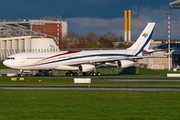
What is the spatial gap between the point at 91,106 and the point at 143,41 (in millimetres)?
63579

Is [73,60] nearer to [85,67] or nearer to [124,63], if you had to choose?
[85,67]

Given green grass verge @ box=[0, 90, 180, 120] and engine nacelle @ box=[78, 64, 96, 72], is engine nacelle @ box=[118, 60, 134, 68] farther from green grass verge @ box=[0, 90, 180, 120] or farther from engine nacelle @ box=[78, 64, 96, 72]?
green grass verge @ box=[0, 90, 180, 120]

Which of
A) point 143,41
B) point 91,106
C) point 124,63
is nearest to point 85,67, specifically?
point 124,63

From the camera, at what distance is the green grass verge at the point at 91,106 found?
2769 cm

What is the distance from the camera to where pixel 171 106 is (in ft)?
108

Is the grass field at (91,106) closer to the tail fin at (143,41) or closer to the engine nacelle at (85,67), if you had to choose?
the engine nacelle at (85,67)

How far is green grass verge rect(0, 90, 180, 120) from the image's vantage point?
27688mm

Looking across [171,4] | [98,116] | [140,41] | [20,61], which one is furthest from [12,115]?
[140,41]

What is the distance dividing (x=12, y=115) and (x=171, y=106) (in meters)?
10.6

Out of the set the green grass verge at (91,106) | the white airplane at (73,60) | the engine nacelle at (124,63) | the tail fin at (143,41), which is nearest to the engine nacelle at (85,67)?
the white airplane at (73,60)

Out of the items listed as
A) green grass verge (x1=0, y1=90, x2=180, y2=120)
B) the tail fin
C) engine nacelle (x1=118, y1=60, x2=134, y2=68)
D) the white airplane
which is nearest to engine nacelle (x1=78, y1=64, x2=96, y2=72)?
the white airplane

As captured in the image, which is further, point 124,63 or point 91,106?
point 124,63

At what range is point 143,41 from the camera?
313 ft

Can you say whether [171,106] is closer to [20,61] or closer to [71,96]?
[71,96]
